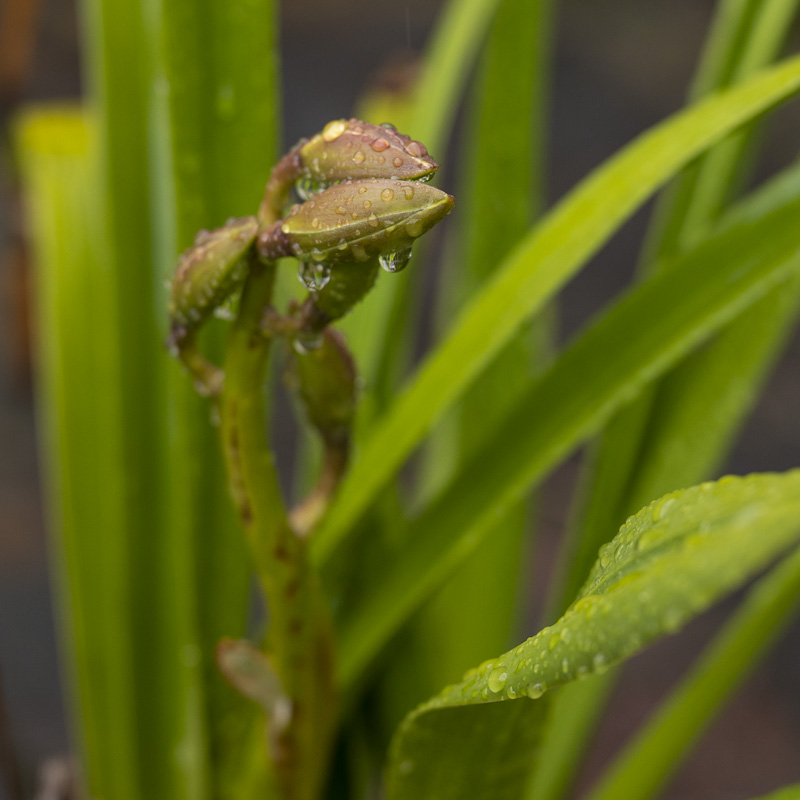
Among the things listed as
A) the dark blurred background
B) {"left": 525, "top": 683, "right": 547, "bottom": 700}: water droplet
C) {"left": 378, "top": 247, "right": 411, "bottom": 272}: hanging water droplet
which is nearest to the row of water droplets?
{"left": 378, "top": 247, "right": 411, "bottom": 272}: hanging water droplet

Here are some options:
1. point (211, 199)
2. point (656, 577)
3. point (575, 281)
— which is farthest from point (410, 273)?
point (575, 281)

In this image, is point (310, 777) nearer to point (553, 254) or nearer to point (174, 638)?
point (174, 638)

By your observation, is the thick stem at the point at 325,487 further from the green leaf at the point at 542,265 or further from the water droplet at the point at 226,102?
the water droplet at the point at 226,102

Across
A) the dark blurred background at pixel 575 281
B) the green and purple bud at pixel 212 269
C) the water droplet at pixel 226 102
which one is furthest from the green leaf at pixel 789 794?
the dark blurred background at pixel 575 281

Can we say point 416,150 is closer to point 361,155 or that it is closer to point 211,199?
point 361,155

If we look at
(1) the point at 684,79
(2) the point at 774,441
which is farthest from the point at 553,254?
(1) the point at 684,79

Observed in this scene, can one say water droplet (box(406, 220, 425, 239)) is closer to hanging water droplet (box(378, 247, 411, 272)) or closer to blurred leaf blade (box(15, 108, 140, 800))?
hanging water droplet (box(378, 247, 411, 272))
